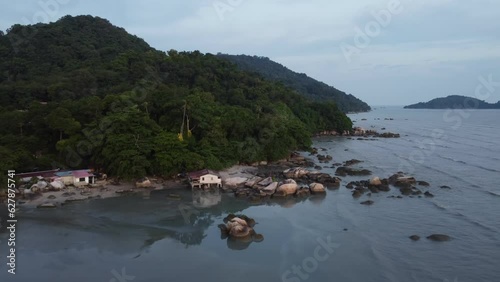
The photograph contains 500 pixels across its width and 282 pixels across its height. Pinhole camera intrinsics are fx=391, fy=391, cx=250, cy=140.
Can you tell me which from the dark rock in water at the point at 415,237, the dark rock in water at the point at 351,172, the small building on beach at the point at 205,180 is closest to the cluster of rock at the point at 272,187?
the small building on beach at the point at 205,180

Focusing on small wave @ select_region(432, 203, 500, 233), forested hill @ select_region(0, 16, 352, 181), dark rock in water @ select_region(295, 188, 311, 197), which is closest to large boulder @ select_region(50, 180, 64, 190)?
forested hill @ select_region(0, 16, 352, 181)

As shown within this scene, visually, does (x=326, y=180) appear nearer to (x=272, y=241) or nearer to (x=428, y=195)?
(x=428, y=195)

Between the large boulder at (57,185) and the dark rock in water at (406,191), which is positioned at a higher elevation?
the dark rock in water at (406,191)

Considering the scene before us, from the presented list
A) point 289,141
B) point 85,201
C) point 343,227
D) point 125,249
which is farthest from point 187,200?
point 289,141

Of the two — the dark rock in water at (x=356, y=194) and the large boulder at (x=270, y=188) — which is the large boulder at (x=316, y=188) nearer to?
the dark rock in water at (x=356, y=194)

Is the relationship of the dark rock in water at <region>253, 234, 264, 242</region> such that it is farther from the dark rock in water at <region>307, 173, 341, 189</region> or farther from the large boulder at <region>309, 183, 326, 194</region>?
the dark rock in water at <region>307, 173, 341, 189</region>

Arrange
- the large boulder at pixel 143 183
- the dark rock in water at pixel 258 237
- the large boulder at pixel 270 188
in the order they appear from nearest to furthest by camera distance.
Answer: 1. the dark rock in water at pixel 258 237
2. the large boulder at pixel 270 188
3. the large boulder at pixel 143 183

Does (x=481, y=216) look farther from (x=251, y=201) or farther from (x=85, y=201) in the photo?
(x=85, y=201)
